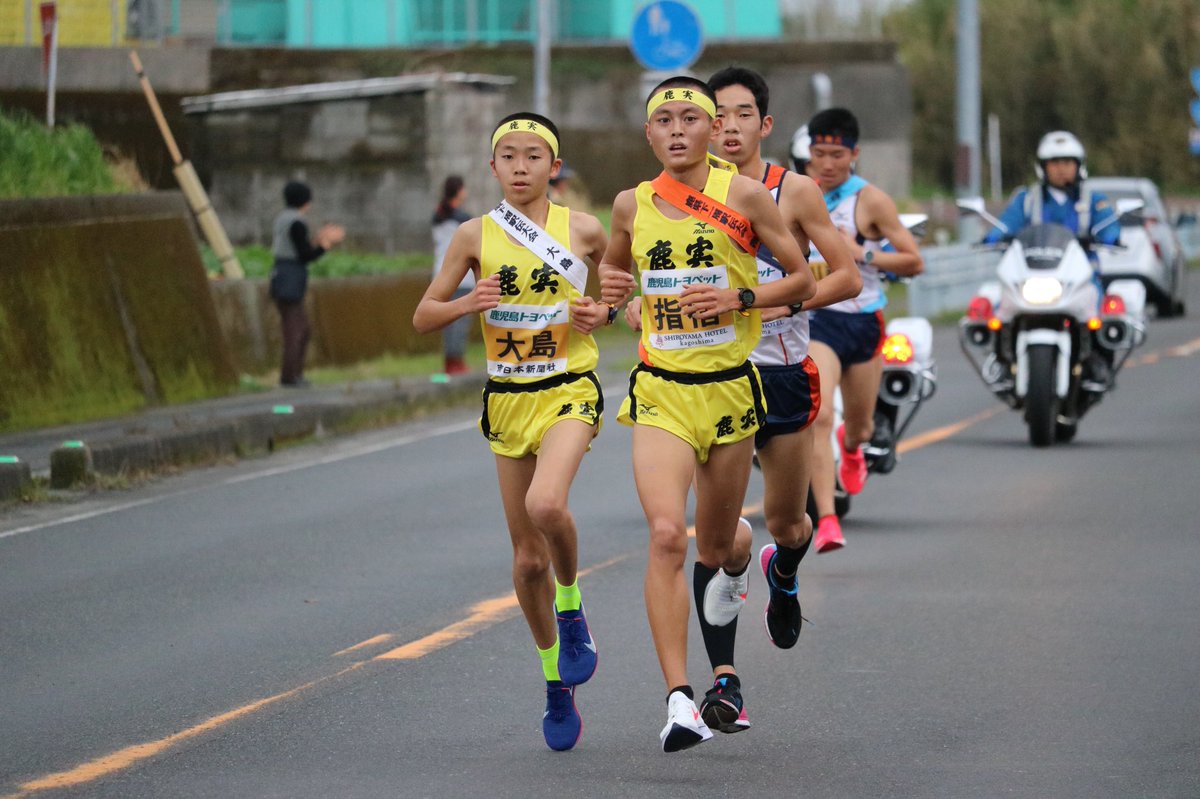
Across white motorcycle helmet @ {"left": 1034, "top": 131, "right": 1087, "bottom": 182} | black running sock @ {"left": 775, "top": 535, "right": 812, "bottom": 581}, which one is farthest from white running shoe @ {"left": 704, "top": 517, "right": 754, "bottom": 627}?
white motorcycle helmet @ {"left": 1034, "top": 131, "right": 1087, "bottom": 182}

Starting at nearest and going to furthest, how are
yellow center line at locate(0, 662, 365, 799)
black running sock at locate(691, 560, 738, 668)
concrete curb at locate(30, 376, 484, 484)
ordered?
1. yellow center line at locate(0, 662, 365, 799)
2. black running sock at locate(691, 560, 738, 668)
3. concrete curb at locate(30, 376, 484, 484)

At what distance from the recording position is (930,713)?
742 centimetres

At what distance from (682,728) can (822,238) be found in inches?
72.1

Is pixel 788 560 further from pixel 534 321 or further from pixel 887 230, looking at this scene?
pixel 887 230

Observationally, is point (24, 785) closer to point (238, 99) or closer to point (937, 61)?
point (238, 99)

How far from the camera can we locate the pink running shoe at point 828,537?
1011 centimetres

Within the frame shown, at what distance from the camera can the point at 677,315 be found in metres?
6.93

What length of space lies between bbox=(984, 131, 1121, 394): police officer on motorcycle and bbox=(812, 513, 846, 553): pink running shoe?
17.9 feet

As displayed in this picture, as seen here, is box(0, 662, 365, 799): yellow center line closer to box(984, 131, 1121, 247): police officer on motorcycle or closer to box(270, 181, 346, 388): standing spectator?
box(984, 131, 1121, 247): police officer on motorcycle

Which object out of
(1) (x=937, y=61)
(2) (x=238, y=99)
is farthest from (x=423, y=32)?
(1) (x=937, y=61)

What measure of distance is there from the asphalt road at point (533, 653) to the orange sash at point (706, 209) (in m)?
1.60

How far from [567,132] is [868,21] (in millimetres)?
6402

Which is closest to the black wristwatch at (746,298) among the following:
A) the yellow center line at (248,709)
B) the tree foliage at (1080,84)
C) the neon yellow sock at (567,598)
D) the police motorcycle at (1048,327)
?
the neon yellow sock at (567,598)

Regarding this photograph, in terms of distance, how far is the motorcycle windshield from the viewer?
14961 mm
